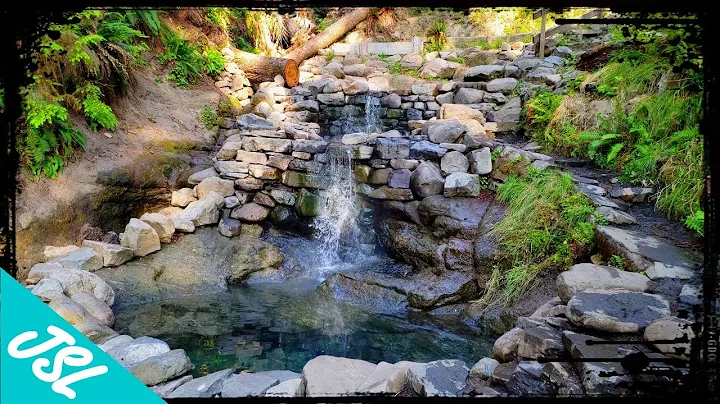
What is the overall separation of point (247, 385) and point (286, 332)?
6.05 ft

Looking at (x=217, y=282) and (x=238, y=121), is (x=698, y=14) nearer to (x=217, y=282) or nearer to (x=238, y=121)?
(x=217, y=282)

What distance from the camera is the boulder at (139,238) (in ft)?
19.6

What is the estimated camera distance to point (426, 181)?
6.81 metres

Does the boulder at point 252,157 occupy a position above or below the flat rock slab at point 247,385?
above

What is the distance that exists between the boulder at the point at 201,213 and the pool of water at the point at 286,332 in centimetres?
137

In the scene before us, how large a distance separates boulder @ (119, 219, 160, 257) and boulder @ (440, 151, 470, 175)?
4.28m

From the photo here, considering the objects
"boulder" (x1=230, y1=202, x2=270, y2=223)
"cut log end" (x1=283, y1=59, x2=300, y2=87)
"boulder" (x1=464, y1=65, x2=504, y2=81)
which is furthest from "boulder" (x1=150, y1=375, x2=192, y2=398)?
"boulder" (x1=464, y1=65, x2=504, y2=81)

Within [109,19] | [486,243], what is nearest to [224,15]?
[109,19]

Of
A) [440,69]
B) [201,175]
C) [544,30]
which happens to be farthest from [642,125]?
[201,175]

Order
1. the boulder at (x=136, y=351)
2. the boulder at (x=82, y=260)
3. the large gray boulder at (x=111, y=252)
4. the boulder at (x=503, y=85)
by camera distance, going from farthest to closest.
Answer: the boulder at (x=503, y=85), the large gray boulder at (x=111, y=252), the boulder at (x=82, y=260), the boulder at (x=136, y=351)

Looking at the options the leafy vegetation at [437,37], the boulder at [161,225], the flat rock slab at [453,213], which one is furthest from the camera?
the leafy vegetation at [437,37]

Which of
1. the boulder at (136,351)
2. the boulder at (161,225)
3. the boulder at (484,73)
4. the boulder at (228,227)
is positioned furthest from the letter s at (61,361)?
the boulder at (484,73)

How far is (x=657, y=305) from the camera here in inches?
121

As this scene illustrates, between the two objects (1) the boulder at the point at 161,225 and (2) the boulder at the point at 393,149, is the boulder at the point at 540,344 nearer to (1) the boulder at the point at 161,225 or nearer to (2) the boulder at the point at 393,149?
(2) the boulder at the point at 393,149
